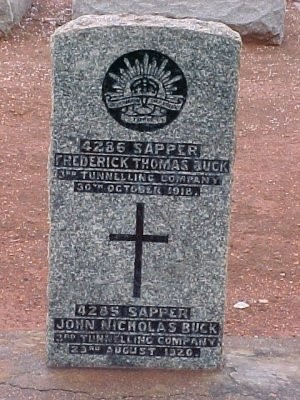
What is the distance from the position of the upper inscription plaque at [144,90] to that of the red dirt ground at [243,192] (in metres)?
1.68

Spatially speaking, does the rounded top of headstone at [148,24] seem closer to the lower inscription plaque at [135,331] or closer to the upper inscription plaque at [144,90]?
the upper inscription plaque at [144,90]

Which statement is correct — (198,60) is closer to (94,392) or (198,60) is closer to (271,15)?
(94,392)

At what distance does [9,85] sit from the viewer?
877 cm

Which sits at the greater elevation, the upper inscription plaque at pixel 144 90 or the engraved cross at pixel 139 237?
the upper inscription plaque at pixel 144 90

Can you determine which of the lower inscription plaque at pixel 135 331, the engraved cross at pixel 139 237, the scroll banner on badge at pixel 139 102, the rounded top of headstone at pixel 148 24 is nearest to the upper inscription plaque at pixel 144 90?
the scroll banner on badge at pixel 139 102

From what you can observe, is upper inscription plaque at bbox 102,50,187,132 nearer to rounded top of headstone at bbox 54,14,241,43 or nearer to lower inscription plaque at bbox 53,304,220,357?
rounded top of headstone at bbox 54,14,241,43

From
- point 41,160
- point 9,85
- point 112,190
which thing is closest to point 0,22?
point 9,85

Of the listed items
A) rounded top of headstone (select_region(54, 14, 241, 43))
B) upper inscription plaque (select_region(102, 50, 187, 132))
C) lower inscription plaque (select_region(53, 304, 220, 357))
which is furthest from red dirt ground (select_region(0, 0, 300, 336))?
rounded top of headstone (select_region(54, 14, 241, 43))

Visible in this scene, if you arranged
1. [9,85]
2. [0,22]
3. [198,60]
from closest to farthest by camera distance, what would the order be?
[198,60], [9,85], [0,22]

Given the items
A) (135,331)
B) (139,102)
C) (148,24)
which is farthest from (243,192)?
(148,24)

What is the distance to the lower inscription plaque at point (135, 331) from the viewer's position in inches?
155

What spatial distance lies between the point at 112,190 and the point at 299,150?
4091 millimetres

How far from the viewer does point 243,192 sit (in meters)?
Answer: 6.81

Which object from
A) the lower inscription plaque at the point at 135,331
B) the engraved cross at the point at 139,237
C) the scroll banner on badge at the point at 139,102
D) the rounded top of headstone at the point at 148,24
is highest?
the rounded top of headstone at the point at 148,24
